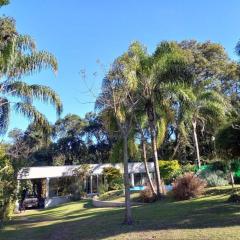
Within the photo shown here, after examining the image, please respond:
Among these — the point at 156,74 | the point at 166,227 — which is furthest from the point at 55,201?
the point at 166,227

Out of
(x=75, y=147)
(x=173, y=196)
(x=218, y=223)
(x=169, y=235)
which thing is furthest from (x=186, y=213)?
(x=75, y=147)

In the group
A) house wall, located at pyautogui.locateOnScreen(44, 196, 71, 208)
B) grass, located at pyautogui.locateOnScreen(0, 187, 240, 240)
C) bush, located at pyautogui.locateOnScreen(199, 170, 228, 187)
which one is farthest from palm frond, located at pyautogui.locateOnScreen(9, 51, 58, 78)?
house wall, located at pyautogui.locateOnScreen(44, 196, 71, 208)

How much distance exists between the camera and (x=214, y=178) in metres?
22.5

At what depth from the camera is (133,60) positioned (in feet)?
60.9

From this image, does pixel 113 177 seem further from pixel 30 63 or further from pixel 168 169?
pixel 30 63

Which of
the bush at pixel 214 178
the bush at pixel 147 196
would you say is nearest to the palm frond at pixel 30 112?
the bush at pixel 147 196

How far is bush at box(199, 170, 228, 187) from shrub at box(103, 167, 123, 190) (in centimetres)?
1067

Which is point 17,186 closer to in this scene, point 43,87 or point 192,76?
point 43,87

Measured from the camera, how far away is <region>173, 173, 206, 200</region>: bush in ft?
61.9

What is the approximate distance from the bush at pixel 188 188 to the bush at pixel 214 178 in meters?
2.99

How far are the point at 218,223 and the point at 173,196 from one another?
829 cm

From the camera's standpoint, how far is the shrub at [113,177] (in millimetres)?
33219

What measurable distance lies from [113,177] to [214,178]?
13157 millimetres

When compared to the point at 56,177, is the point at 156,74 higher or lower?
higher
